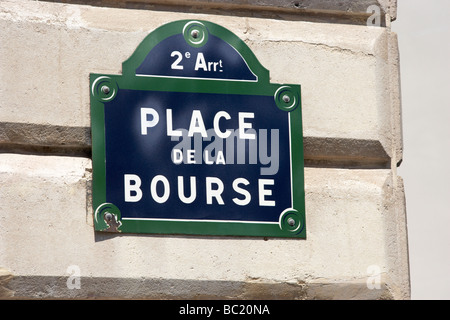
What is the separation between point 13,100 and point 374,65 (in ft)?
4.55

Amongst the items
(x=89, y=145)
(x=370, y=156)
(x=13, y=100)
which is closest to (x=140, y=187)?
(x=89, y=145)

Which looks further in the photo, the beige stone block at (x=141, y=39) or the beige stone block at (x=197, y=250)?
the beige stone block at (x=141, y=39)

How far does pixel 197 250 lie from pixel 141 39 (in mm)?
790

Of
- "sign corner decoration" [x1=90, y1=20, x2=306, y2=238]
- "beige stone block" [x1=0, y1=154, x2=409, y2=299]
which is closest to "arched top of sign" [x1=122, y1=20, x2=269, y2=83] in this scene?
"sign corner decoration" [x1=90, y1=20, x2=306, y2=238]

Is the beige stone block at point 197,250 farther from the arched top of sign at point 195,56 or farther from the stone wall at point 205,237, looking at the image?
the arched top of sign at point 195,56

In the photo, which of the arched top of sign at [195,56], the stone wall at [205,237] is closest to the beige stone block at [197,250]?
the stone wall at [205,237]

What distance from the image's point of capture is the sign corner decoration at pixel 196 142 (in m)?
4.22

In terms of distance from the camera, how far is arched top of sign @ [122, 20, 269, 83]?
14.3 feet

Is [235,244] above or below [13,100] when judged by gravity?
below

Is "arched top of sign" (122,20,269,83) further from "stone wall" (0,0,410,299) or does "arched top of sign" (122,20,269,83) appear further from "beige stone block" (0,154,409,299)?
"beige stone block" (0,154,409,299)

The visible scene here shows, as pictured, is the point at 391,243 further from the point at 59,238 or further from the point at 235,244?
the point at 59,238

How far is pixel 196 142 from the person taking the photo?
14.2ft

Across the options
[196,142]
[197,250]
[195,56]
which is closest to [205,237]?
[197,250]
